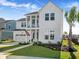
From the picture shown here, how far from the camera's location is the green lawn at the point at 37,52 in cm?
288

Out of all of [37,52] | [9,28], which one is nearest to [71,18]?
[37,52]

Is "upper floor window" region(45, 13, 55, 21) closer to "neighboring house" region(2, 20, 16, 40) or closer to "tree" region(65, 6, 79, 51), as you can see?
"tree" region(65, 6, 79, 51)

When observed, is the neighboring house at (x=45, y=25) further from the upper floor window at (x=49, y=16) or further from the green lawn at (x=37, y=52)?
the green lawn at (x=37, y=52)

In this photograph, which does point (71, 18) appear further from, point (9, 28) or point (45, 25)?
point (9, 28)

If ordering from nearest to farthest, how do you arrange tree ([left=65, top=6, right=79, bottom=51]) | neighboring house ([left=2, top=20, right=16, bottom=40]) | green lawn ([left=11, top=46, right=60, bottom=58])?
tree ([left=65, top=6, right=79, bottom=51]) < green lawn ([left=11, top=46, right=60, bottom=58]) < neighboring house ([left=2, top=20, right=16, bottom=40])

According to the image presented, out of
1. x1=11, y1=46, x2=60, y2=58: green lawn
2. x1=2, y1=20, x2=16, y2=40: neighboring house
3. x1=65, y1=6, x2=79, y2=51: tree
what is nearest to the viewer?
x1=65, y1=6, x2=79, y2=51: tree

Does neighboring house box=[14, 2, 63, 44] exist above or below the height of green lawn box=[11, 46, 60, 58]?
above

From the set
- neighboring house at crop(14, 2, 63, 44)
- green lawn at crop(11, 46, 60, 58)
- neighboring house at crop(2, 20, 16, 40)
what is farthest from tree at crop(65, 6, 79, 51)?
neighboring house at crop(2, 20, 16, 40)

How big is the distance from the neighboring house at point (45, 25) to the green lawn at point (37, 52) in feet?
0.34

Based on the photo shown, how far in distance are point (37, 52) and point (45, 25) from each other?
1.22 ft

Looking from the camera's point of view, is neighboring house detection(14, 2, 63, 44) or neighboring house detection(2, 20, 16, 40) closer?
neighboring house detection(14, 2, 63, 44)

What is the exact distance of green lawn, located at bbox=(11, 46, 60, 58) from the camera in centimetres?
288

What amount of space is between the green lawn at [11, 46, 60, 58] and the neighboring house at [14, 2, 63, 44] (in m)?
0.10

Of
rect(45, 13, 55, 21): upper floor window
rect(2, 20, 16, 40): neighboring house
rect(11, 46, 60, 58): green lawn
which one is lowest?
rect(11, 46, 60, 58): green lawn
